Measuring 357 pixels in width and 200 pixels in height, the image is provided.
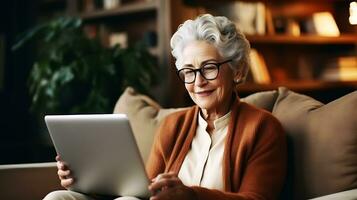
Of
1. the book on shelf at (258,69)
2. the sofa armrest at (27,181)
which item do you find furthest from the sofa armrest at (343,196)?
the book on shelf at (258,69)

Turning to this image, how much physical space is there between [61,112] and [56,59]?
300 millimetres

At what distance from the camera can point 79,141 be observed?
164 centimetres

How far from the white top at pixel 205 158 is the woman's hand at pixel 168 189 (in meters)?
0.30

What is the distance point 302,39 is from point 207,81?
2627 mm

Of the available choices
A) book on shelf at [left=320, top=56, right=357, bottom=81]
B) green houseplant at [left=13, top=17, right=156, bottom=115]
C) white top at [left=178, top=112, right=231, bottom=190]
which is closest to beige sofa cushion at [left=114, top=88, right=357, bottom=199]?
white top at [left=178, top=112, right=231, bottom=190]

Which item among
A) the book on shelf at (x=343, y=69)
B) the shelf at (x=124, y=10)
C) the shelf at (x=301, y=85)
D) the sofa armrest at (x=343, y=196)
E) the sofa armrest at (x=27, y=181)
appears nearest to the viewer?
the sofa armrest at (x=343, y=196)

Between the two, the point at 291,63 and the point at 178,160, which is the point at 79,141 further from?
the point at 291,63

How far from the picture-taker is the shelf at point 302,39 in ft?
13.3

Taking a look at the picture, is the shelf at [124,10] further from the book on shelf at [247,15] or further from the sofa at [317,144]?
the sofa at [317,144]

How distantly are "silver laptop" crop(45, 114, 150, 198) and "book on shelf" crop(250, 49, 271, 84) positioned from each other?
2.54 m

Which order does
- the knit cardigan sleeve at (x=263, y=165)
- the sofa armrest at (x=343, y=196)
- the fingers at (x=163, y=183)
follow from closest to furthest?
the fingers at (x=163, y=183) → the sofa armrest at (x=343, y=196) → the knit cardigan sleeve at (x=263, y=165)

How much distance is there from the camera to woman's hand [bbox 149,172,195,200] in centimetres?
150

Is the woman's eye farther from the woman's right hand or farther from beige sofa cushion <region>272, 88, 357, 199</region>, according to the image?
the woman's right hand

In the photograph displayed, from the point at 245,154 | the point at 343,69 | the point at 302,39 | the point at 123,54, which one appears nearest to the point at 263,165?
the point at 245,154
